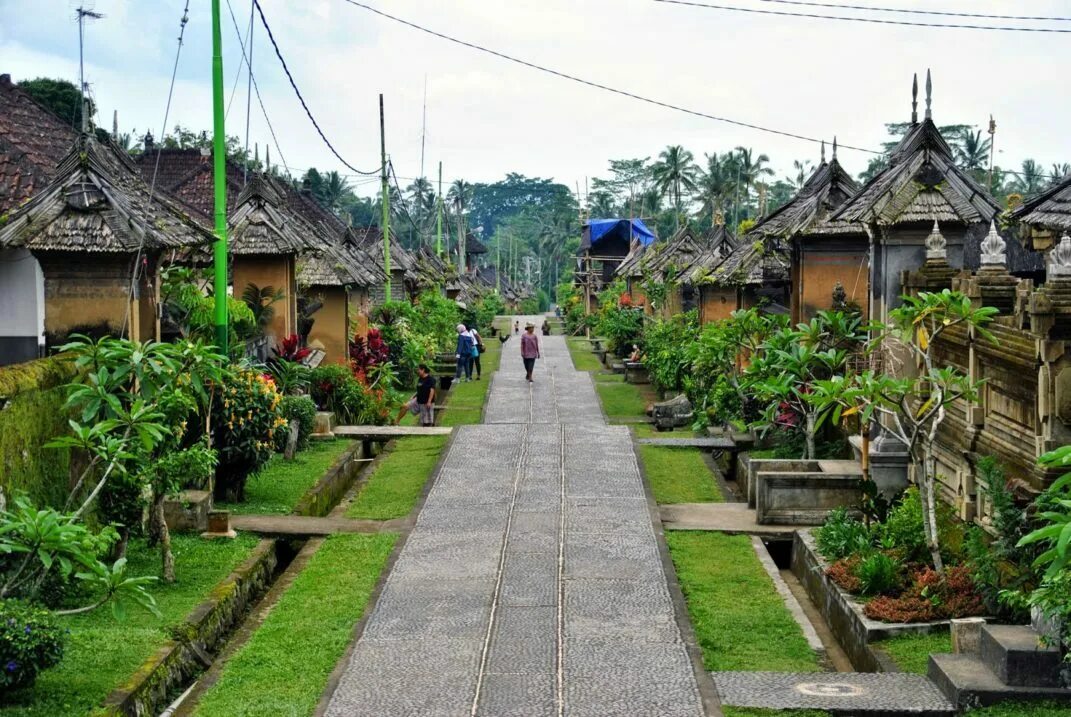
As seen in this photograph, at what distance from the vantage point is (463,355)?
37.0 meters

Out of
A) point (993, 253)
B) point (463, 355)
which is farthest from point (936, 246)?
point (463, 355)

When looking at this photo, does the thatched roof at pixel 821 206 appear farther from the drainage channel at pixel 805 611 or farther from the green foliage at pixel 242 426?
the green foliage at pixel 242 426

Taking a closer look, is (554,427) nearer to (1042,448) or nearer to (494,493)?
(494,493)

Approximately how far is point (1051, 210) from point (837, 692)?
242 inches

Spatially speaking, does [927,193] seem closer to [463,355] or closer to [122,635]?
[122,635]

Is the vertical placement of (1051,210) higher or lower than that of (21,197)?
lower

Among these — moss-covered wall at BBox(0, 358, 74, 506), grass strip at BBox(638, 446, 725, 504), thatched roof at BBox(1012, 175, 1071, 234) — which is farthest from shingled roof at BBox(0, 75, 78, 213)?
thatched roof at BBox(1012, 175, 1071, 234)

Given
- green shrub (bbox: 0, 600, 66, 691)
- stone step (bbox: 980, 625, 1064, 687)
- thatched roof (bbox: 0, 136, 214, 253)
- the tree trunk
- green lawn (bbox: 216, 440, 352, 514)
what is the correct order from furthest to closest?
1. green lawn (bbox: 216, 440, 352, 514)
2. thatched roof (bbox: 0, 136, 214, 253)
3. the tree trunk
4. stone step (bbox: 980, 625, 1064, 687)
5. green shrub (bbox: 0, 600, 66, 691)

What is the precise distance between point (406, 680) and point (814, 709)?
3117 millimetres

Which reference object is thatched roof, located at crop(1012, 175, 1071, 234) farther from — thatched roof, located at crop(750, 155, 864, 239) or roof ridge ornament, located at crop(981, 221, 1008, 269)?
thatched roof, located at crop(750, 155, 864, 239)

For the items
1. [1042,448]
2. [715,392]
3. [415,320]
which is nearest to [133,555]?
[1042,448]

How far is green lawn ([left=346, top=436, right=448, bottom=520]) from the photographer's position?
59.4 ft

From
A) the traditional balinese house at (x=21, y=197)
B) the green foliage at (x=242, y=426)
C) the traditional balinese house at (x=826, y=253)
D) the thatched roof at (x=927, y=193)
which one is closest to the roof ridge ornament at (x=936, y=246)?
the thatched roof at (x=927, y=193)

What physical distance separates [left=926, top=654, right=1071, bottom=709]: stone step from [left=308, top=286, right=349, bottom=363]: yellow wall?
22.3m
